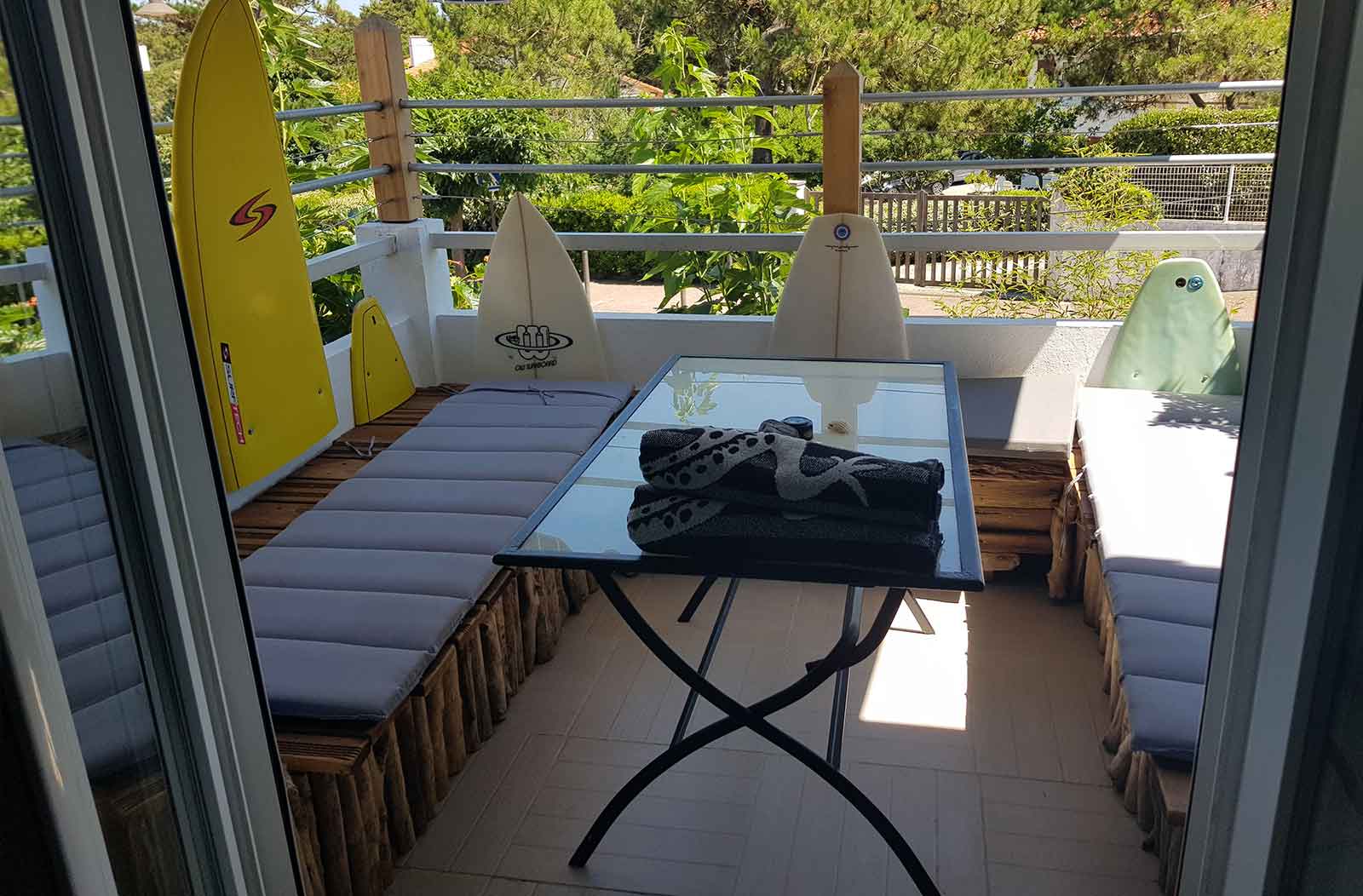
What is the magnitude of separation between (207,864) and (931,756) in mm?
1647

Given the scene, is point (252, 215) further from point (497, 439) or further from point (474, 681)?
point (474, 681)

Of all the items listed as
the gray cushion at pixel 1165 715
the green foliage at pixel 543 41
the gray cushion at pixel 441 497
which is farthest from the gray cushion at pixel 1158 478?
the green foliage at pixel 543 41

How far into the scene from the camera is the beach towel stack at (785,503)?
1766mm

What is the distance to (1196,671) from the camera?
194 cm

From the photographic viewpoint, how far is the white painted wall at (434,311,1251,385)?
3770 millimetres

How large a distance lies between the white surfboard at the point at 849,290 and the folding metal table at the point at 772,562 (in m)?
0.49

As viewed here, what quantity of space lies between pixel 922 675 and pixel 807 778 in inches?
21.4

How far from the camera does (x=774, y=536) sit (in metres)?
1.81

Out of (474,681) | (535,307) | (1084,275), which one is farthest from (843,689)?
(1084,275)

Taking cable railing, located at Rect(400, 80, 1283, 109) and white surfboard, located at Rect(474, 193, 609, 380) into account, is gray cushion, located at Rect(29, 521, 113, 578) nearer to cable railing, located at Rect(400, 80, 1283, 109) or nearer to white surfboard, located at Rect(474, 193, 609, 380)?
white surfboard, located at Rect(474, 193, 609, 380)

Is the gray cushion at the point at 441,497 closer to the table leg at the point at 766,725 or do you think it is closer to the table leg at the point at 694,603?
the table leg at the point at 694,603

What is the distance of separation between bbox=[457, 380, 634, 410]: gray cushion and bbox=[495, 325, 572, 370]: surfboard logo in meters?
0.18

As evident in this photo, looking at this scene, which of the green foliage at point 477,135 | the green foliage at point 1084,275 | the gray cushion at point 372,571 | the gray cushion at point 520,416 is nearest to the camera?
the gray cushion at point 372,571

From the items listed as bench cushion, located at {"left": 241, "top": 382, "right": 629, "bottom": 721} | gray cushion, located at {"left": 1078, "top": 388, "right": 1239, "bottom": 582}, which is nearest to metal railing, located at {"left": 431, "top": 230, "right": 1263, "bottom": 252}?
gray cushion, located at {"left": 1078, "top": 388, "right": 1239, "bottom": 582}
